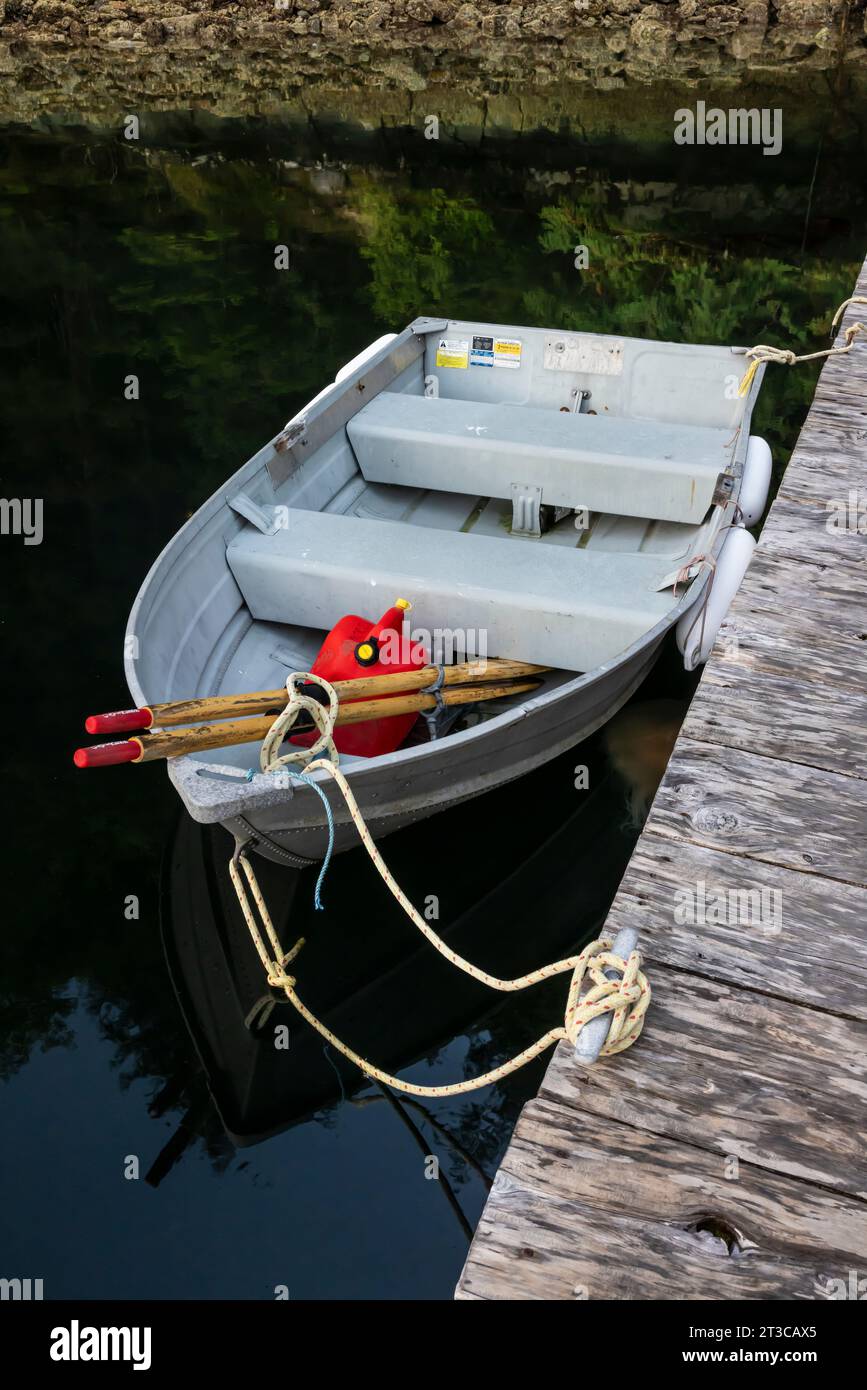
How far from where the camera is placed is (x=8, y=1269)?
3637 mm

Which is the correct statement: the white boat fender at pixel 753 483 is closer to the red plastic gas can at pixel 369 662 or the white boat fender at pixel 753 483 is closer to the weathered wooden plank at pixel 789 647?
the red plastic gas can at pixel 369 662

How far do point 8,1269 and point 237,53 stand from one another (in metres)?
22.1

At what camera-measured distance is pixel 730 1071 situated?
2023mm

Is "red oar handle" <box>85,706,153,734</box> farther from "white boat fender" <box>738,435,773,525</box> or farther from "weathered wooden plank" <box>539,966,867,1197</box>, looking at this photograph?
"white boat fender" <box>738,435,773,525</box>

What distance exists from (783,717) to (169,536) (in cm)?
571

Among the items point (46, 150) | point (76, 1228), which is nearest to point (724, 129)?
point (46, 150)

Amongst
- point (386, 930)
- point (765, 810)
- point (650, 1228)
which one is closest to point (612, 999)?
point (650, 1228)

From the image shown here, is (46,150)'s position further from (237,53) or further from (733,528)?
(733,528)

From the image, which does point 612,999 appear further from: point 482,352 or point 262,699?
point 482,352

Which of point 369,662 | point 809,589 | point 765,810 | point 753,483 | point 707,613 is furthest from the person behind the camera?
point 753,483

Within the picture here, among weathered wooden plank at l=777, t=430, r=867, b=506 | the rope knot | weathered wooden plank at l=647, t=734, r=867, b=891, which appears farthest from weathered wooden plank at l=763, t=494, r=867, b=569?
the rope knot

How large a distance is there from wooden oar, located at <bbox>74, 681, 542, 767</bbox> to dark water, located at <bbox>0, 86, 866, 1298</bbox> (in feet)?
2.51

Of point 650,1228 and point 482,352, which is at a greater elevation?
point 482,352

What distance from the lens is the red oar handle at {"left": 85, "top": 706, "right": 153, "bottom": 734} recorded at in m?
3.72
